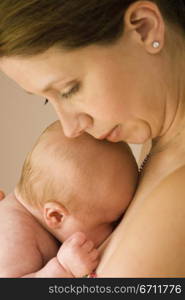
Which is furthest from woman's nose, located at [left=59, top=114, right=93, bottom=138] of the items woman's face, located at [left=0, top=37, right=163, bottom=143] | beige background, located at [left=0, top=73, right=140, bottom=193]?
beige background, located at [left=0, top=73, right=140, bottom=193]

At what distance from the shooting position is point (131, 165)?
1.20 meters

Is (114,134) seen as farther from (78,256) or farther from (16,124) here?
(16,124)

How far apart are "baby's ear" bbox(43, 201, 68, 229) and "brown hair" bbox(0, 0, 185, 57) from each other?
38 centimetres

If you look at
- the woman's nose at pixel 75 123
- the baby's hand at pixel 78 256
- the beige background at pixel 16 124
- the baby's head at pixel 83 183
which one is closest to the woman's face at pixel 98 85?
the woman's nose at pixel 75 123

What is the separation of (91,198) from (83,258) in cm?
14

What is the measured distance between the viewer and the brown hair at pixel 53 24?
908 mm

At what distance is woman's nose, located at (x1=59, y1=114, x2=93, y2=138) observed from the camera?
3.37 ft

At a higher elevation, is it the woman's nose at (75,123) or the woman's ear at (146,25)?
the woman's ear at (146,25)

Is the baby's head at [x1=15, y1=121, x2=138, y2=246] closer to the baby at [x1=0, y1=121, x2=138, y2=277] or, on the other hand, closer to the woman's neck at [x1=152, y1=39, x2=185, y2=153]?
the baby at [x1=0, y1=121, x2=138, y2=277]

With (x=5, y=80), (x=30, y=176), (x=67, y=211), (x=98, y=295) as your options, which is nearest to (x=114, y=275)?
(x=98, y=295)

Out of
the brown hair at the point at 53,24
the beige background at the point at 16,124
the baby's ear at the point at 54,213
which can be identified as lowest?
the beige background at the point at 16,124

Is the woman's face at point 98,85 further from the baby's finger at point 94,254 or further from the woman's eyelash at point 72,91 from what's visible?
the baby's finger at point 94,254

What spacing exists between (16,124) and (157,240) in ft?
5.93

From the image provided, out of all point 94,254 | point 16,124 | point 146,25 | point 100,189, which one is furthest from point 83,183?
point 16,124
